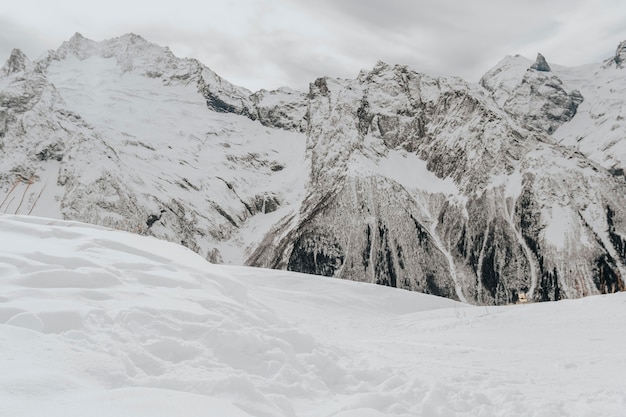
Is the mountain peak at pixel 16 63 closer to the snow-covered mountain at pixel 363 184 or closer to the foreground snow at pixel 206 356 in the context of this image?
the snow-covered mountain at pixel 363 184

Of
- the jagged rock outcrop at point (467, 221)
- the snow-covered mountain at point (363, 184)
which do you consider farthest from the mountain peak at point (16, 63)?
the jagged rock outcrop at point (467, 221)

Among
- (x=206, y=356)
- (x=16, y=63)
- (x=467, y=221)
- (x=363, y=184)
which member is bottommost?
Result: (x=206, y=356)

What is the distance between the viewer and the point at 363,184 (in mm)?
127188

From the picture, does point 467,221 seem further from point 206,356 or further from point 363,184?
point 206,356

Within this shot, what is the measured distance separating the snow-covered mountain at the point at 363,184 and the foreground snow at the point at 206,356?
90.0 metres

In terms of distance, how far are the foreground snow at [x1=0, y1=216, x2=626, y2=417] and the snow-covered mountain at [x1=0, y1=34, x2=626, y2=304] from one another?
89994 mm

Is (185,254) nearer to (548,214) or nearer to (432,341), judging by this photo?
(432,341)

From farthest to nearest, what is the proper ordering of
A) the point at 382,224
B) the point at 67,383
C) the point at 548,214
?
the point at 382,224, the point at 548,214, the point at 67,383

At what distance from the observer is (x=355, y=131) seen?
157 m

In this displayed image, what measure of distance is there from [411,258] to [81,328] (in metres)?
117

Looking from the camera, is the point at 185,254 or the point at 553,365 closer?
the point at 553,365

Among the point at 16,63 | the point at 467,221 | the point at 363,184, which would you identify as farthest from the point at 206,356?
the point at 16,63

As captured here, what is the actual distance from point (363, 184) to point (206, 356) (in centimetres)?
12366

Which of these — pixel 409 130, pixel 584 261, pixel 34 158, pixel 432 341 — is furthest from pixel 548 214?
pixel 34 158
